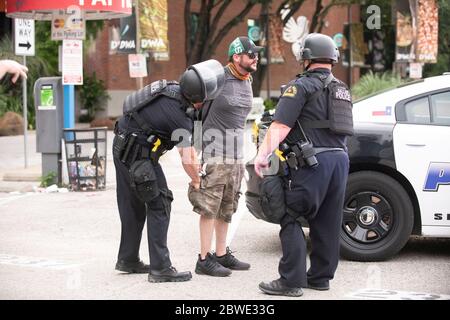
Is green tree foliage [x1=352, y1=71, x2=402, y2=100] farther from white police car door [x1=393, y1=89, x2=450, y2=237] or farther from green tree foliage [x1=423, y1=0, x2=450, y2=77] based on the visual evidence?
white police car door [x1=393, y1=89, x2=450, y2=237]

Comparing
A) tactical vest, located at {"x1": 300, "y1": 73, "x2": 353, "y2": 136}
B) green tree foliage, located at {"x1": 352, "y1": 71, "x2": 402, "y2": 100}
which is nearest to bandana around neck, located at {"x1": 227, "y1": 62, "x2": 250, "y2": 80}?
tactical vest, located at {"x1": 300, "y1": 73, "x2": 353, "y2": 136}

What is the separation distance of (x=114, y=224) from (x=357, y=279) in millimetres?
3770

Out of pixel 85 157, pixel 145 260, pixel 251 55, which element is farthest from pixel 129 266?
pixel 85 157

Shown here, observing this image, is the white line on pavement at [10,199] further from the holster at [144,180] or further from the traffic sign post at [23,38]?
the holster at [144,180]

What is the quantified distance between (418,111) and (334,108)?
161 centimetres

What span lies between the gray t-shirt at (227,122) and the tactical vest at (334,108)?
932mm

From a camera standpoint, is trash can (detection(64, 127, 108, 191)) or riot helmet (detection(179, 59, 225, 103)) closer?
riot helmet (detection(179, 59, 225, 103))

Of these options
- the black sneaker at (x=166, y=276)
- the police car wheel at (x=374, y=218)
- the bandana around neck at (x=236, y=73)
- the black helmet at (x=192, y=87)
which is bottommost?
the black sneaker at (x=166, y=276)

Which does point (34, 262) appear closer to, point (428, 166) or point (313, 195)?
point (313, 195)

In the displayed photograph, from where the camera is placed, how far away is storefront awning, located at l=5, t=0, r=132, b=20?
13.3 meters

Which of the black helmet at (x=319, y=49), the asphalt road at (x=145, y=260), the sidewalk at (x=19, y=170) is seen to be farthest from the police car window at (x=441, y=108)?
the sidewalk at (x=19, y=170)

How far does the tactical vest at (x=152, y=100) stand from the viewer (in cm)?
659

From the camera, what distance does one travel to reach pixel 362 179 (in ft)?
24.7
